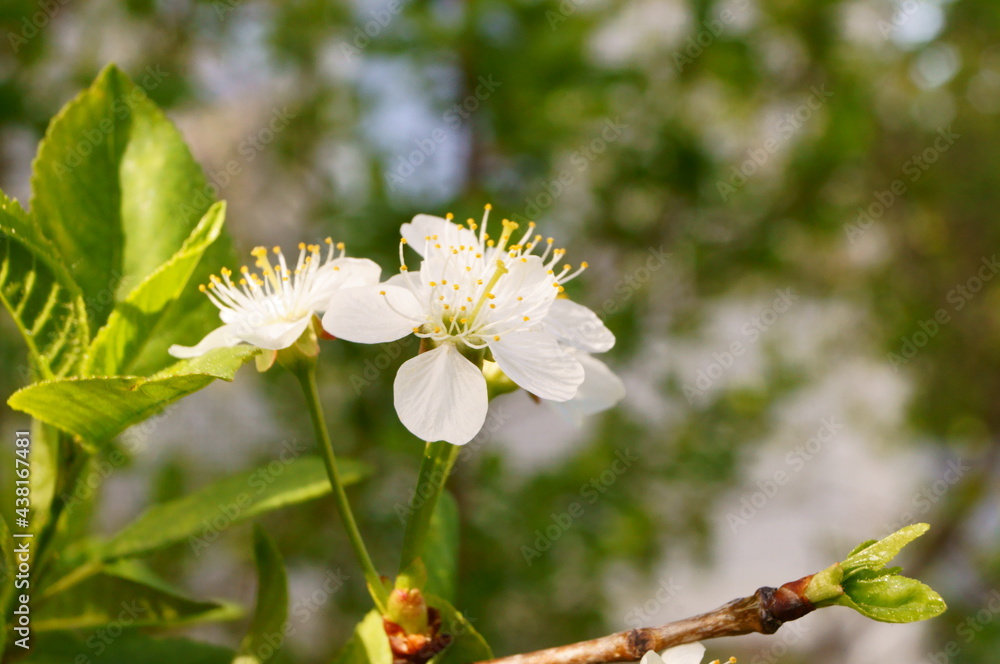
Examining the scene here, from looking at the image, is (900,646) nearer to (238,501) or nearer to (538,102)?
(538,102)

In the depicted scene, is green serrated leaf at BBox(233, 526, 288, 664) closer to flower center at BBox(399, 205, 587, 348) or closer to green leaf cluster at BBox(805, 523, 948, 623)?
flower center at BBox(399, 205, 587, 348)

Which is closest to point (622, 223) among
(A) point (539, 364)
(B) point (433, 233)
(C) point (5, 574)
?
(B) point (433, 233)

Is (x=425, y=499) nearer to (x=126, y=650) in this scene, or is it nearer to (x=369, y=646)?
(x=369, y=646)

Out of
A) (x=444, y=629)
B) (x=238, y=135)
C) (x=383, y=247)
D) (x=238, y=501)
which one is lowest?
(x=444, y=629)

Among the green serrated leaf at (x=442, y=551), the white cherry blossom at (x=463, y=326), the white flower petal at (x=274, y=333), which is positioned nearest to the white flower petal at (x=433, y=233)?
the white cherry blossom at (x=463, y=326)

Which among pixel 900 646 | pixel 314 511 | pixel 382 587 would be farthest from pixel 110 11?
pixel 900 646

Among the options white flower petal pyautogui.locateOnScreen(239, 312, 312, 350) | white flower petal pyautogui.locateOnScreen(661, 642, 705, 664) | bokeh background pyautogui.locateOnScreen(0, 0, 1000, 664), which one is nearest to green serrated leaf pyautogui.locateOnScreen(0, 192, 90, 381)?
white flower petal pyautogui.locateOnScreen(239, 312, 312, 350)

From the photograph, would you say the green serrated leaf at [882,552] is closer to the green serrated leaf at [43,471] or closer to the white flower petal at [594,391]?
the white flower petal at [594,391]
